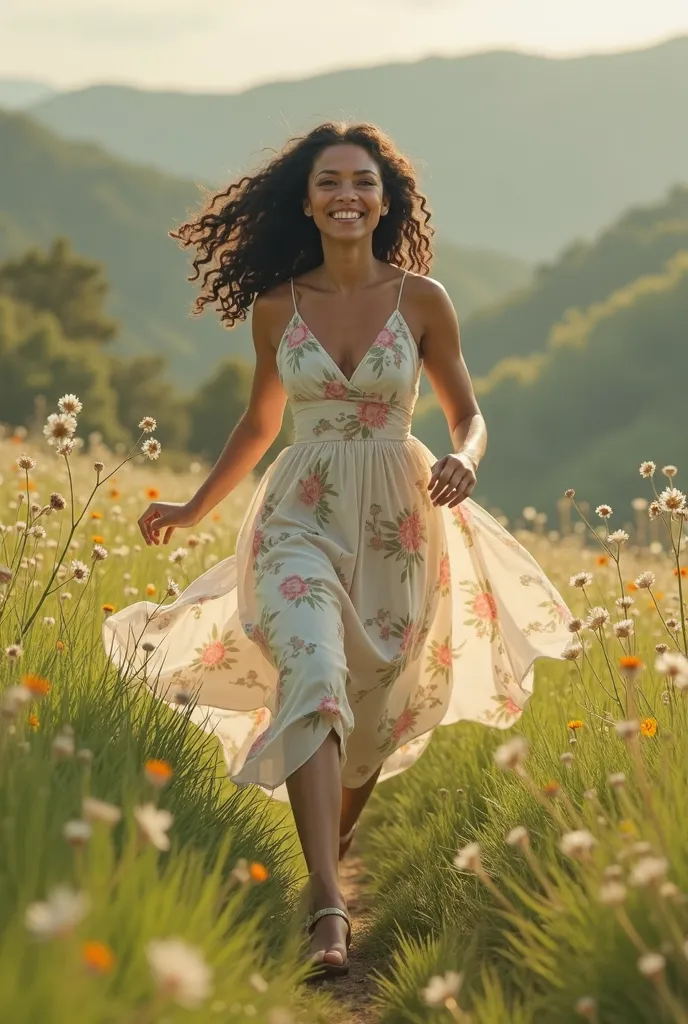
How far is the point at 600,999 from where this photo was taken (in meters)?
2.62

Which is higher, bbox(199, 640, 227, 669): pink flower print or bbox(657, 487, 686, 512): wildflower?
bbox(657, 487, 686, 512): wildflower

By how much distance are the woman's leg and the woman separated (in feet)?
1.72

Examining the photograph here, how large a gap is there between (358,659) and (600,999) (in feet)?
7.60

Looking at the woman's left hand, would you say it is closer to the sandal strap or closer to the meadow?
the meadow

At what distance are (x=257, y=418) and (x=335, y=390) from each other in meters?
0.53

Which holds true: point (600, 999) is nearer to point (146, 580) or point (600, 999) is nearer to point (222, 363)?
point (146, 580)

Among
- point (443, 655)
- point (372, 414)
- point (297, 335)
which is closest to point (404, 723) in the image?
point (443, 655)

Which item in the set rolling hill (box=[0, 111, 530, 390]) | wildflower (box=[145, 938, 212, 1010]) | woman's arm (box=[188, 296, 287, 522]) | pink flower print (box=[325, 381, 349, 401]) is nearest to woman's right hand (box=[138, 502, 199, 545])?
woman's arm (box=[188, 296, 287, 522])

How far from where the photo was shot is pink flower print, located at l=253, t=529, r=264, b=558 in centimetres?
486

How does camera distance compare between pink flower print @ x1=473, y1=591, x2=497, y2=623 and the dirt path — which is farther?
pink flower print @ x1=473, y1=591, x2=497, y2=623

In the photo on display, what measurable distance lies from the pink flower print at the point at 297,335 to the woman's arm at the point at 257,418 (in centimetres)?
18

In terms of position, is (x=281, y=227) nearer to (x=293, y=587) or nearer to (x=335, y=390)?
(x=335, y=390)

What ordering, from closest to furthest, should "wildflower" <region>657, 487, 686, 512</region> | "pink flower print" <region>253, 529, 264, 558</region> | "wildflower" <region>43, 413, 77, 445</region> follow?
1. "wildflower" <region>43, 413, 77, 445</region>
2. "wildflower" <region>657, 487, 686, 512</region>
3. "pink flower print" <region>253, 529, 264, 558</region>

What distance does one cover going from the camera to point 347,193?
16.5 feet
